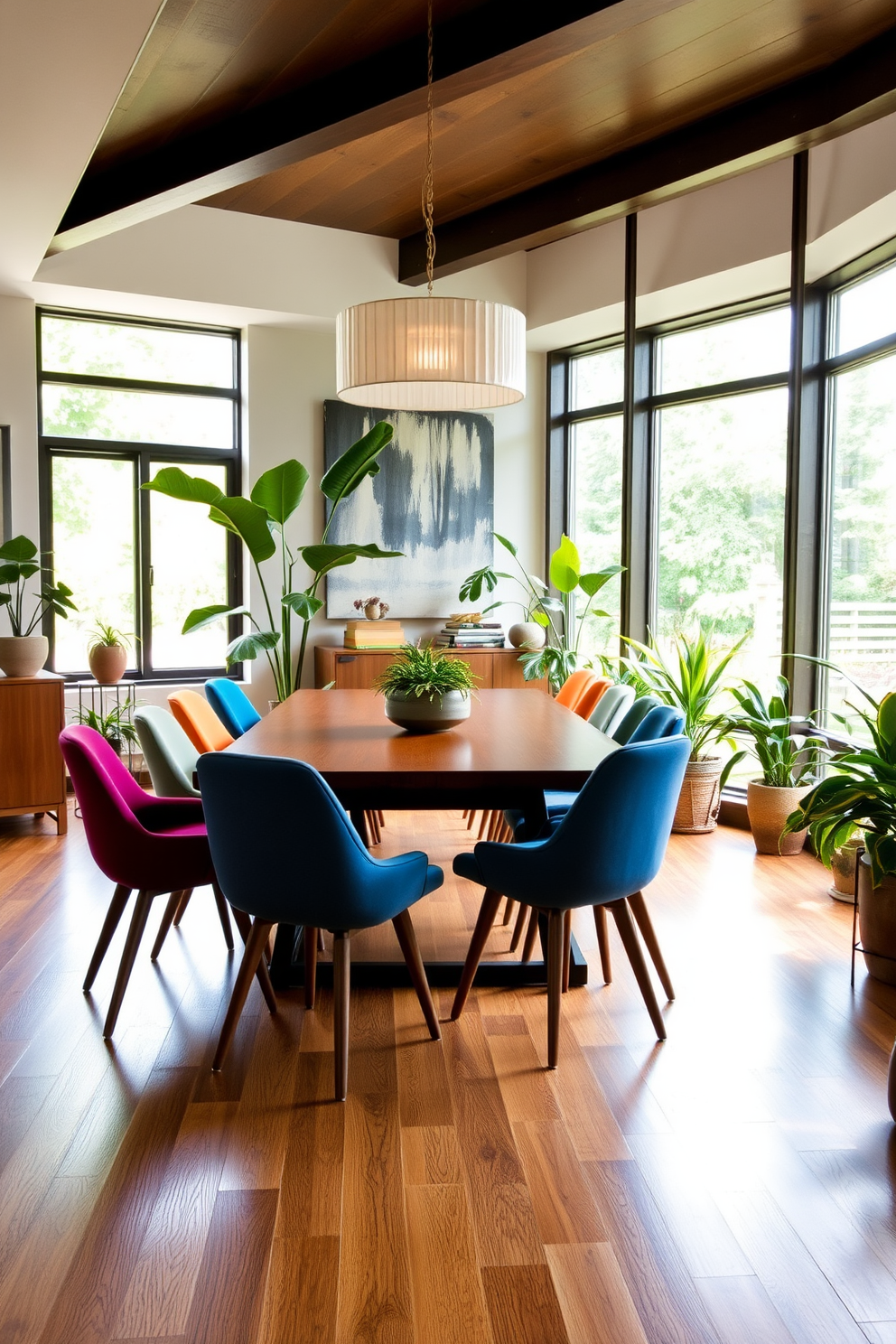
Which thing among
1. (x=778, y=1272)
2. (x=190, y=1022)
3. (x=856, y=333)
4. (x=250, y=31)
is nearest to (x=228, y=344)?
(x=250, y=31)

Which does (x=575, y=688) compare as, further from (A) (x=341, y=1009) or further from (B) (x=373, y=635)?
(A) (x=341, y=1009)

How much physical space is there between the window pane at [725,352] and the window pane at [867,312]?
37cm

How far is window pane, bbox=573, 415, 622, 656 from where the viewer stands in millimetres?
6539

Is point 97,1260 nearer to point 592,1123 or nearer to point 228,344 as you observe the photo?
point 592,1123

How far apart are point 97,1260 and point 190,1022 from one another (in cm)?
109

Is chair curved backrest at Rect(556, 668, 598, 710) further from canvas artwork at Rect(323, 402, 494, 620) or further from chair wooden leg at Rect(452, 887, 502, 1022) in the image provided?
canvas artwork at Rect(323, 402, 494, 620)

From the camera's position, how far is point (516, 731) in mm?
3512

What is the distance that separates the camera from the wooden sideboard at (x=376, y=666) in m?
6.34

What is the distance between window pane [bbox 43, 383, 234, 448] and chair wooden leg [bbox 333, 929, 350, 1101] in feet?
15.4

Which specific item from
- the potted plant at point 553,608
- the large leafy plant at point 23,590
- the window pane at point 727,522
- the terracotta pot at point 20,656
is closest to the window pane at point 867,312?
the window pane at point 727,522

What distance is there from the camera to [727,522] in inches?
227

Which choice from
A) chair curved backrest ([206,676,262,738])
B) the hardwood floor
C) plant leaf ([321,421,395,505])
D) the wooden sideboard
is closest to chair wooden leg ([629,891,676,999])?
the hardwood floor

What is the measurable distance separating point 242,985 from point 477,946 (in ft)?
2.20

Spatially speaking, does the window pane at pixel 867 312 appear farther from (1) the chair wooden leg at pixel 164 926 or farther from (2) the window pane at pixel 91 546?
(2) the window pane at pixel 91 546
